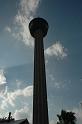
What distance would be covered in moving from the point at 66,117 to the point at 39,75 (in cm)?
1574

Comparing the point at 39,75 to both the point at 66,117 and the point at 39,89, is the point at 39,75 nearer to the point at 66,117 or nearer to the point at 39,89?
the point at 39,89

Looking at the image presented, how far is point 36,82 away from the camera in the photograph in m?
53.5

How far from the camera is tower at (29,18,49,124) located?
156 ft

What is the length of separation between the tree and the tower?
463cm

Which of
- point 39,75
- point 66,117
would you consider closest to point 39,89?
point 39,75

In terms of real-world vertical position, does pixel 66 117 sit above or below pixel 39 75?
below

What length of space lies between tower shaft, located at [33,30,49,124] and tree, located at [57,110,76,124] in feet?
15.5

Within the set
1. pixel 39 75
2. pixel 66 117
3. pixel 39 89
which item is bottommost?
pixel 66 117

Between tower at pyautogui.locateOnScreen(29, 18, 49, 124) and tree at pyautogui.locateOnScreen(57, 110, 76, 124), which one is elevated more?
tower at pyautogui.locateOnScreen(29, 18, 49, 124)

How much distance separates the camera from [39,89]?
51844mm

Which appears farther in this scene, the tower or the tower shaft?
the tower

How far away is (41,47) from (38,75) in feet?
41.3

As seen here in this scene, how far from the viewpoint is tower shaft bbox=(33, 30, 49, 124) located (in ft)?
155

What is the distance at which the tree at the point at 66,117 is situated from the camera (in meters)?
47.6
